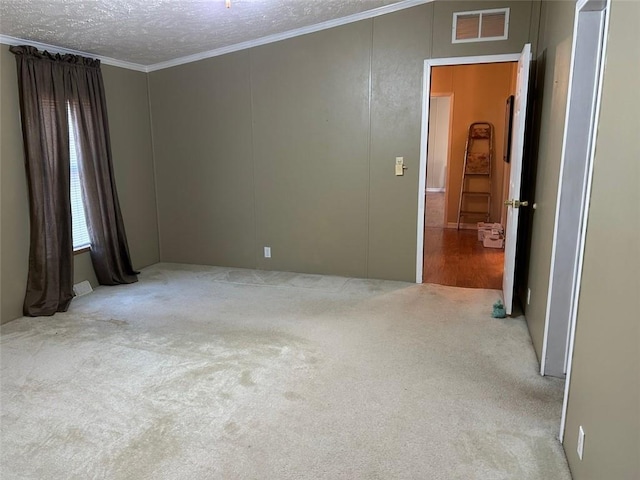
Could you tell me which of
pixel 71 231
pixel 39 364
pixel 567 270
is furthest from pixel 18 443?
pixel 567 270

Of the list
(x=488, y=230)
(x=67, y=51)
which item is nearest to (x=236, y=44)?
(x=67, y=51)

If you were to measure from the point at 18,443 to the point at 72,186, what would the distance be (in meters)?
2.76

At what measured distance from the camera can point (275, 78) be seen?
15.5 feet

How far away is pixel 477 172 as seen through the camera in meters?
7.19

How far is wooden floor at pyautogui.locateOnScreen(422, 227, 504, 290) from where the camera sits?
4.70 metres

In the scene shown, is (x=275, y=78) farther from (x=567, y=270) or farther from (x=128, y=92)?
(x=567, y=270)

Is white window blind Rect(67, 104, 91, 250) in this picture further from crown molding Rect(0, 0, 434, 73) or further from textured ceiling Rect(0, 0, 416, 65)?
textured ceiling Rect(0, 0, 416, 65)

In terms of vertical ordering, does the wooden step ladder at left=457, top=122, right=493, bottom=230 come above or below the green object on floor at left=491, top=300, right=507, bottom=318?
above

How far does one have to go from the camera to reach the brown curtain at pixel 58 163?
3771mm

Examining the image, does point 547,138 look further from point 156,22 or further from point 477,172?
point 477,172

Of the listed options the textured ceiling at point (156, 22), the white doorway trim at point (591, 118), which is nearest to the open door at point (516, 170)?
the white doorway trim at point (591, 118)

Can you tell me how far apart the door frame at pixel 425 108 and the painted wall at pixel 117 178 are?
3145mm

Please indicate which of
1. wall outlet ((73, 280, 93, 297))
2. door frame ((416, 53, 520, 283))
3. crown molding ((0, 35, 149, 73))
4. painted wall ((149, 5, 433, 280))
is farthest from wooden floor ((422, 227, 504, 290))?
crown molding ((0, 35, 149, 73))

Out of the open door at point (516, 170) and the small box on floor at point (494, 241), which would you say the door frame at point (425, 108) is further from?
the small box on floor at point (494, 241)
